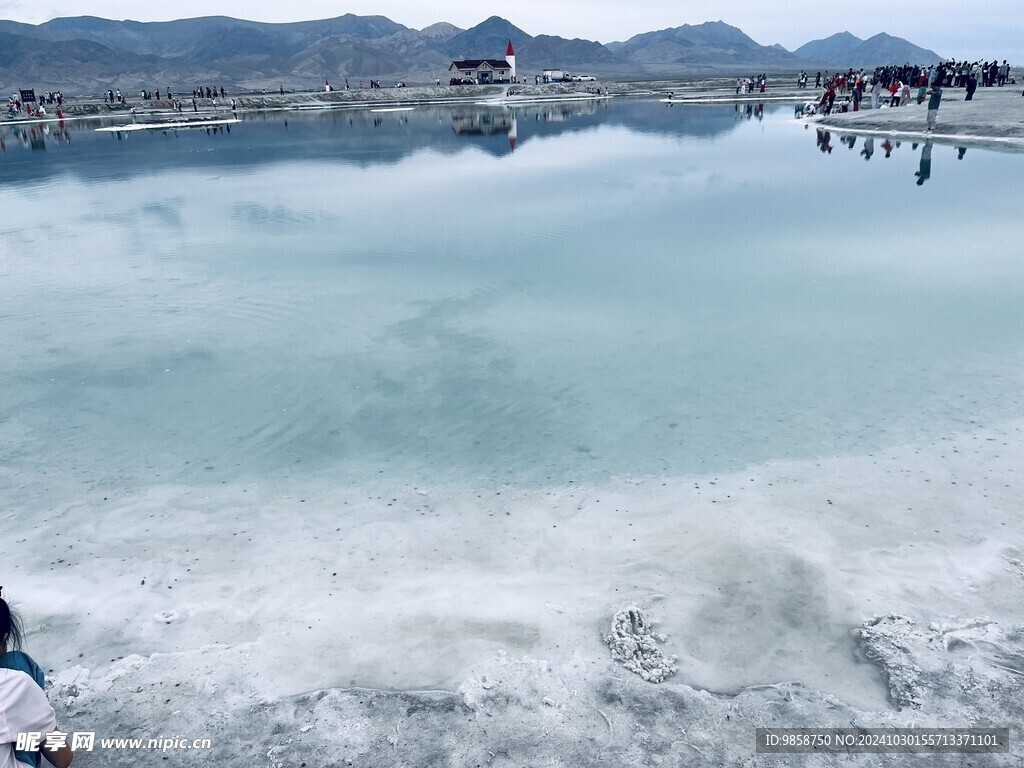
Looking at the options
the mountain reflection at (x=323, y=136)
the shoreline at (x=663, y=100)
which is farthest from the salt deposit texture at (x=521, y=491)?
the mountain reflection at (x=323, y=136)

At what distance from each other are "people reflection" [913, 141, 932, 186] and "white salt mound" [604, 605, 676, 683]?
25.2 metres

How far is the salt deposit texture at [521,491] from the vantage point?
5.07 metres

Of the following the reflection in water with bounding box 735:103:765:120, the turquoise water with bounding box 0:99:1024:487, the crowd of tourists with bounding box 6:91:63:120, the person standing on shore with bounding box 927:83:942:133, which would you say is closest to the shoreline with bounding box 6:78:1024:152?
the person standing on shore with bounding box 927:83:942:133

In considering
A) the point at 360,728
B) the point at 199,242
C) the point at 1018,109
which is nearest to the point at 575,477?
the point at 360,728

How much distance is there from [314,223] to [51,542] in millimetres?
16152

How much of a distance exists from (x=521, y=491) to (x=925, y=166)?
28484 millimetres

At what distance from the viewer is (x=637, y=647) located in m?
5.49

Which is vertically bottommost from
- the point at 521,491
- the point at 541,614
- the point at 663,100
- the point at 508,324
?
the point at 541,614

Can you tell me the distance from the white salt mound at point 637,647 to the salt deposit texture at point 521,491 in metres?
0.03

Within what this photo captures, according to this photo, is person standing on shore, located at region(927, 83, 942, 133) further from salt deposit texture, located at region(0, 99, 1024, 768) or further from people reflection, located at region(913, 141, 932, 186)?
salt deposit texture, located at region(0, 99, 1024, 768)

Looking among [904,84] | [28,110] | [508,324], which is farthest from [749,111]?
[28,110]

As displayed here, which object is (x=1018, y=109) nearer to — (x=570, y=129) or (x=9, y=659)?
(x=570, y=129)

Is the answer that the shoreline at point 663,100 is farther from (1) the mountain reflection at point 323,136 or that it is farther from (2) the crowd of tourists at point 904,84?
(1) the mountain reflection at point 323,136

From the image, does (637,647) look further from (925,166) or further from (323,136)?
(323,136)
